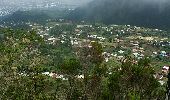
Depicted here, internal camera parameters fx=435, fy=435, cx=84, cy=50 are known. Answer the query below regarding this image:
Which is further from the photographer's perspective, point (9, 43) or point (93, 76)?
point (93, 76)

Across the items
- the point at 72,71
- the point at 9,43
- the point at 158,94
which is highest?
the point at 9,43

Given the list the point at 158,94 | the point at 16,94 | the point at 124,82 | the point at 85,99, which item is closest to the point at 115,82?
the point at 124,82

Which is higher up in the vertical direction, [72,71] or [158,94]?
[72,71]

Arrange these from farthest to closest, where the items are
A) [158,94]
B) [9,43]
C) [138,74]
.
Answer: [158,94], [138,74], [9,43]

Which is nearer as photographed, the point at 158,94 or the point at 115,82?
the point at 115,82

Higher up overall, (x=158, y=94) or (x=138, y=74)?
(x=138, y=74)

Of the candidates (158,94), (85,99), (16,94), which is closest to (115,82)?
(85,99)

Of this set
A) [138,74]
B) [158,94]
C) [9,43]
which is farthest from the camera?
[158,94]

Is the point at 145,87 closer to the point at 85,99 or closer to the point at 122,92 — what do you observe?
the point at 122,92

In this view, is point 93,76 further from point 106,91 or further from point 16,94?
point 16,94
